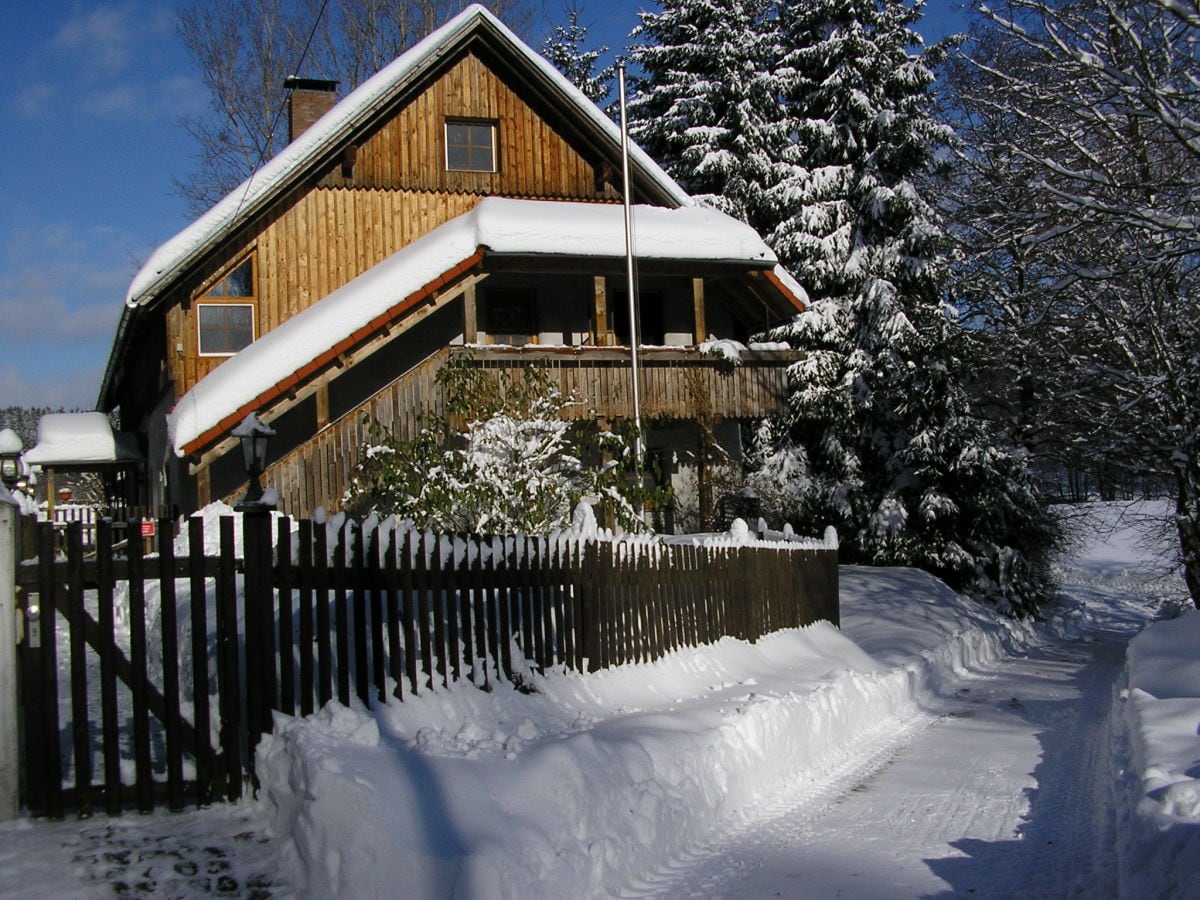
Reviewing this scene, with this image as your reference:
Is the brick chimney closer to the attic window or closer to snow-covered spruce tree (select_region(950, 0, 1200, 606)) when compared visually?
the attic window

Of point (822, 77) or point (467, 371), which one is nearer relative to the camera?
point (467, 371)

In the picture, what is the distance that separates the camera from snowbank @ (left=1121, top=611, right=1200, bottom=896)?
14.6 ft

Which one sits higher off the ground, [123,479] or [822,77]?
[822,77]

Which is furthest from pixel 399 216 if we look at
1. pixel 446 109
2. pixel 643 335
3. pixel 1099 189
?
pixel 1099 189

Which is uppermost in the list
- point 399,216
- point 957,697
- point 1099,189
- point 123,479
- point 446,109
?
point 446,109

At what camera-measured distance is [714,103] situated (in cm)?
2970

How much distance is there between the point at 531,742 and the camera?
21.7 ft

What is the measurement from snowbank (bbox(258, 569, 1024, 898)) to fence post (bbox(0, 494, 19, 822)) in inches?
46.0

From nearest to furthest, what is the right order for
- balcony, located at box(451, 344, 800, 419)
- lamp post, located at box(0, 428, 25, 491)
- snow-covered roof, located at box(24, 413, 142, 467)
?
lamp post, located at box(0, 428, 25, 491), balcony, located at box(451, 344, 800, 419), snow-covered roof, located at box(24, 413, 142, 467)

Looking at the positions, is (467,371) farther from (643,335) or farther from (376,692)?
(643,335)

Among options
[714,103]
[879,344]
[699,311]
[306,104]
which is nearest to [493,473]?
[699,311]

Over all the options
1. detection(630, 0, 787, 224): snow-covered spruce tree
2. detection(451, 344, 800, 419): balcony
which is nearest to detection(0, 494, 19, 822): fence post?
detection(451, 344, 800, 419): balcony

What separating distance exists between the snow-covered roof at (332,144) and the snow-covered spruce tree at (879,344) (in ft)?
18.4

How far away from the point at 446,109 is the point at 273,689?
17.9 m
